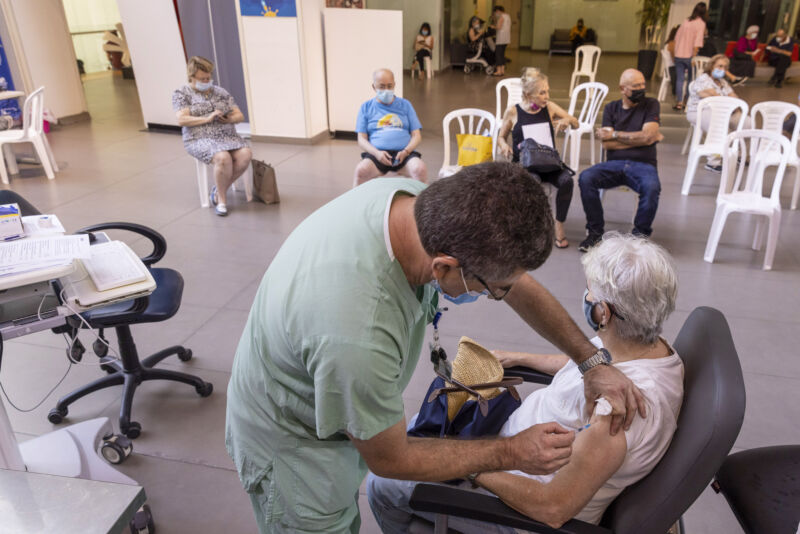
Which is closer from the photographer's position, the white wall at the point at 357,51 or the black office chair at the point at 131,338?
the black office chair at the point at 131,338

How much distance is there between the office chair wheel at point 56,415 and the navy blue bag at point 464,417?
168cm

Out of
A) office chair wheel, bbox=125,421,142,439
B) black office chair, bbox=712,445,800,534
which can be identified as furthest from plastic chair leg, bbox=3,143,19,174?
black office chair, bbox=712,445,800,534

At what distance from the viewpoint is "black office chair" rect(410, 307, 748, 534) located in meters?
1.17

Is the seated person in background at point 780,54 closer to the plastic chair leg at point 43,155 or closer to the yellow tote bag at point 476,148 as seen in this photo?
the yellow tote bag at point 476,148

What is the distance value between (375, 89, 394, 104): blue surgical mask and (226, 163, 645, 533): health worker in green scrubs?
3.63 m

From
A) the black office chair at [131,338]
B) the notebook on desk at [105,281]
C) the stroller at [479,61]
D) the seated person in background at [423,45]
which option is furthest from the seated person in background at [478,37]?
the notebook on desk at [105,281]

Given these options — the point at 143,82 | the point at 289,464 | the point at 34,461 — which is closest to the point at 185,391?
the point at 34,461

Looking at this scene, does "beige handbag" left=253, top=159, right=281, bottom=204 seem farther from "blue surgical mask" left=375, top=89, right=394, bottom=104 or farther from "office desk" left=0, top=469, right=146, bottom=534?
"office desk" left=0, top=469, right=146, bottom=534

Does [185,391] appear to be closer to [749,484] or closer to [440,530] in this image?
[440,530]

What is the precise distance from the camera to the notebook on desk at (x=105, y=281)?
1.70m

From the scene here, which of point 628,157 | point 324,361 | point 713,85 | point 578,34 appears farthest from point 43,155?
point 578,34

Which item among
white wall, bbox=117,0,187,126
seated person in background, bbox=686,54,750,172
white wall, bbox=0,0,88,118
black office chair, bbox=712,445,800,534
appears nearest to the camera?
black office chair, bbox=712,445,800,534

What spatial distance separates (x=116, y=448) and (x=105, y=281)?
0.83 meters

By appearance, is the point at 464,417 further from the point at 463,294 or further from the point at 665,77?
the point at 665,77
